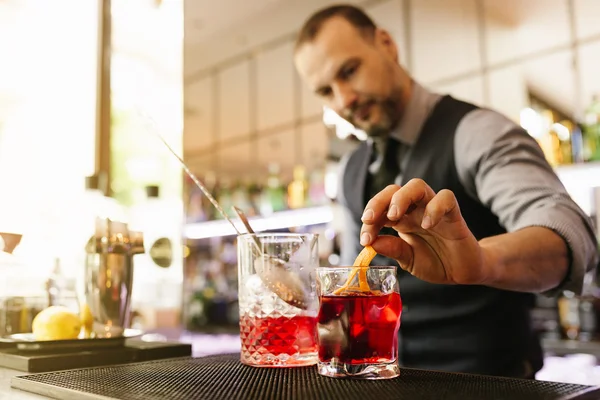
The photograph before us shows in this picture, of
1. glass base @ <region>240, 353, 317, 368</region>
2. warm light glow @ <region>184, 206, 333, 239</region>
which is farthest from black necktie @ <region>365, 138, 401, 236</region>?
warm light glow @ <region>184, 206, 333, 239</region>

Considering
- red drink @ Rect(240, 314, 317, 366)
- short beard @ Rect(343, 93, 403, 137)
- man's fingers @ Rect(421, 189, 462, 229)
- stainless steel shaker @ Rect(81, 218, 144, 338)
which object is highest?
short beard @ Rect(343, 93, 403, 137)

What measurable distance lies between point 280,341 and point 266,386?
7.6 inches

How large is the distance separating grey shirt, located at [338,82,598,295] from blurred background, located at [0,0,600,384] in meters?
0.77

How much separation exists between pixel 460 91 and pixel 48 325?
3.61 m

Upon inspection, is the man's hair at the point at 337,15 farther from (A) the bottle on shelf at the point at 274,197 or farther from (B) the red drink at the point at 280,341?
(A) the bottle on shelf at the point at 274,197

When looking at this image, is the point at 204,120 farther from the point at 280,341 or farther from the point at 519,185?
the point at 280,341

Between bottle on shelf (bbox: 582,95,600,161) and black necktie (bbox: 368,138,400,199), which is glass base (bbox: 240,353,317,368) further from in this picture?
bottle on shelf (bbox: 582,95,600,161)

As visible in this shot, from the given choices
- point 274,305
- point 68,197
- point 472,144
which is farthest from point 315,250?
point 68,197

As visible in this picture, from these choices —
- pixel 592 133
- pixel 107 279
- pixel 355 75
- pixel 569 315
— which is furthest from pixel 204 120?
pixel 107 279

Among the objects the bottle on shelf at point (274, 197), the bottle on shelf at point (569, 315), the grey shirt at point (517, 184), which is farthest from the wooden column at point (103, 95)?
the bottle on shelf at point (274, 197)

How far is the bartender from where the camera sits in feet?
3.83

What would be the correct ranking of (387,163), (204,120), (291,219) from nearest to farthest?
(387,163) → (291,219) → (204,120)

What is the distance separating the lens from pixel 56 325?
4.09 ft

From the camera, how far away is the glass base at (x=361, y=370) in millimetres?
856
